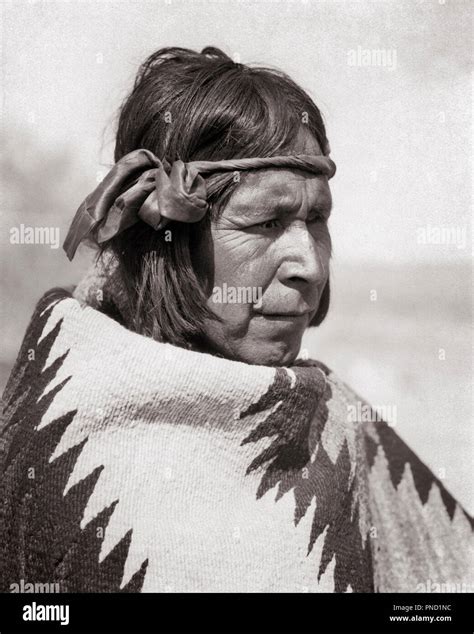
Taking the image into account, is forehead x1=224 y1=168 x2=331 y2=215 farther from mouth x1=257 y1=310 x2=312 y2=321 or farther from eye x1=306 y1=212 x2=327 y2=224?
mouth x1=257 y1=310 x2=312 y2=321

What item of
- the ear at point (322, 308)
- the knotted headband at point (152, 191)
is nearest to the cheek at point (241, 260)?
the knotted headband at point (152, 191)

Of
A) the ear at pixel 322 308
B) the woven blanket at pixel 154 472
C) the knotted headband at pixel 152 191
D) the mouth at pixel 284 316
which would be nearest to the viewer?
the woven blanket at pixel 154 472

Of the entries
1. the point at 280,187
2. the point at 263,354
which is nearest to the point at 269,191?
the point at 280,187

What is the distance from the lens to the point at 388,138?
3.04 m

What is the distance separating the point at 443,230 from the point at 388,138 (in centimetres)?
40

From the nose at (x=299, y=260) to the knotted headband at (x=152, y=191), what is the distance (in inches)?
6.8

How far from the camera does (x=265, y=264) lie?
2.07 metres

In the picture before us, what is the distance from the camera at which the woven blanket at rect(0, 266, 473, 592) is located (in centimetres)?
187

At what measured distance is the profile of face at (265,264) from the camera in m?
2.05

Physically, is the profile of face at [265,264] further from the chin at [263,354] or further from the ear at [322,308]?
the ear at [322,308]

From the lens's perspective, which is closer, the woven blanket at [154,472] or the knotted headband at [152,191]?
the woven blanket at [154,472]
